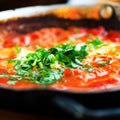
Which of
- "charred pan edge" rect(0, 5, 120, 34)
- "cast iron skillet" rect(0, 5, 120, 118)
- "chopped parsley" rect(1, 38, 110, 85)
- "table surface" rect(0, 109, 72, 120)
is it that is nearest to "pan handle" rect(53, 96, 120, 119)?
"cast iron skillet" rect(0, 5, 120, 118)

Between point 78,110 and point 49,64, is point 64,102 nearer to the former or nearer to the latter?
point 78,110

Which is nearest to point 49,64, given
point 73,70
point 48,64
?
point 48,64

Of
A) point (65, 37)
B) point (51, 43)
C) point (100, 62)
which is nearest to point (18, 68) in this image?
point (100, 62)

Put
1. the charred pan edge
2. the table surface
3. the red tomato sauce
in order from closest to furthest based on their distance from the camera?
the table surface → the red tomato sauce → the charred pan edge

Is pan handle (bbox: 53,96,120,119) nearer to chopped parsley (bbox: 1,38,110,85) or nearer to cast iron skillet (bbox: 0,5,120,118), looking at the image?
cast iron skillet (bbox: 0,5,120,118)

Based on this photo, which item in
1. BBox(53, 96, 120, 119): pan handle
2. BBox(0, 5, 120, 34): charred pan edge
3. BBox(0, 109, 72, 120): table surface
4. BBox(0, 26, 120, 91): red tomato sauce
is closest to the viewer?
BBox(53, 96, 120, 119): pan handle

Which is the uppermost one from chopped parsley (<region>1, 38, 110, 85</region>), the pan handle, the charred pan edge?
the charred pan edge

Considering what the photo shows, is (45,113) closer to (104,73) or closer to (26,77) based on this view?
(26,77)

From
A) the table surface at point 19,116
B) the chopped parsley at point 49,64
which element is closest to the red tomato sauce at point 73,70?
the chopped parsley at point 49,64
